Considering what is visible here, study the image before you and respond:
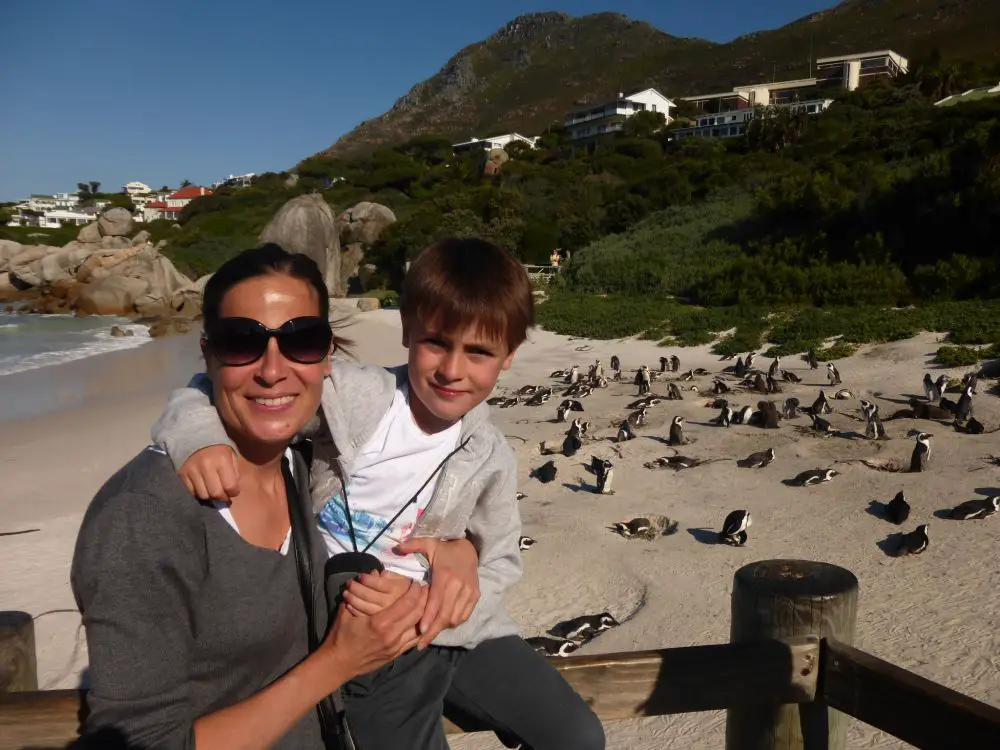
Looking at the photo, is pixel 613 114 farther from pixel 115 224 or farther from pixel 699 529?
pixel 699 529

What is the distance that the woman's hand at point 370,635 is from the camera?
5.03 ft

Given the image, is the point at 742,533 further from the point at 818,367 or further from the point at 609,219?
the point at 609,219

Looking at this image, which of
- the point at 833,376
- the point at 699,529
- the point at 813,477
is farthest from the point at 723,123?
the point at 699,529

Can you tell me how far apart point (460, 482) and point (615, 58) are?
160m

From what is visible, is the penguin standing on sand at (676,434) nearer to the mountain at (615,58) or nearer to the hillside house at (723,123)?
the hillside house at (723,123)

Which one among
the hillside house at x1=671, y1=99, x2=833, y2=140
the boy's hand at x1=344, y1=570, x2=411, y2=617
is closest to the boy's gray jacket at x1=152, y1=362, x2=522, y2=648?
the boy's hand at x1=344, y1=570, x2=411, y2=617

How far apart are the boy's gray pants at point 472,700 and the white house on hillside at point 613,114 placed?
71.9 meters

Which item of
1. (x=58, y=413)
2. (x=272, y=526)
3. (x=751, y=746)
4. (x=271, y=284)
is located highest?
(x=271, y=284)

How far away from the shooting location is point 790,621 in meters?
2.10

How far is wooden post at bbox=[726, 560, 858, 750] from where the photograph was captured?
82.2 inches

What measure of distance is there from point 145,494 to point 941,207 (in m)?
21.2

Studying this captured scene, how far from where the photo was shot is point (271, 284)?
169cm

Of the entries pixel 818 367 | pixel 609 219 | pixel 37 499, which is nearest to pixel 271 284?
pixel 37 499

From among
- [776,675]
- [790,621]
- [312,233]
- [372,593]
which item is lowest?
[776,675]
